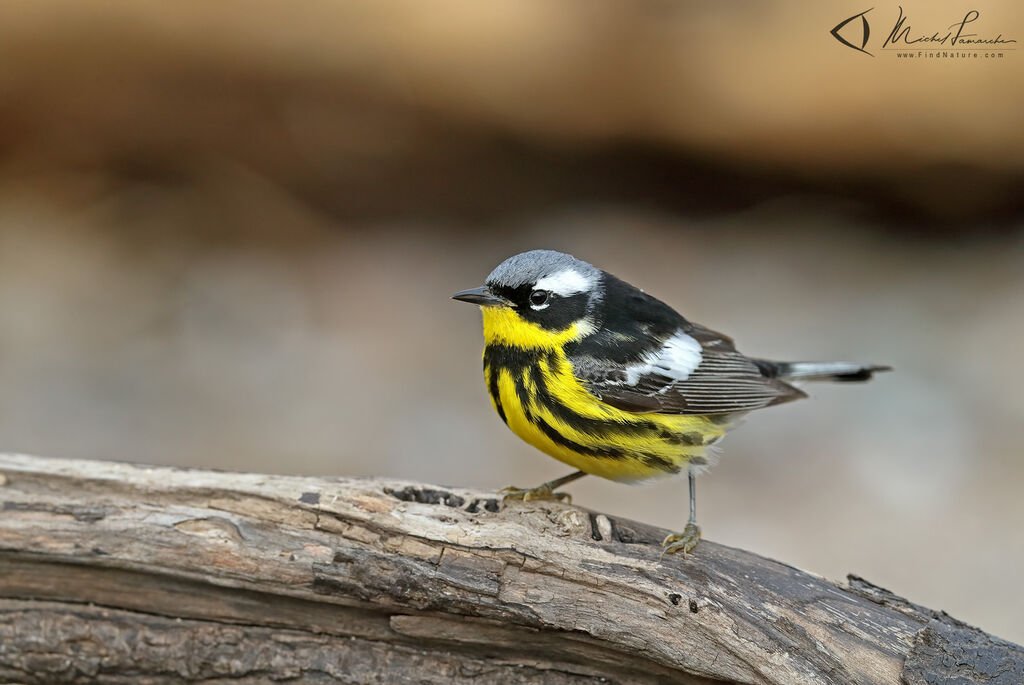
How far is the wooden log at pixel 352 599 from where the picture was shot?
2.49m

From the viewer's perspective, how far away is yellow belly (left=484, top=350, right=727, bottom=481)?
9.30 feet

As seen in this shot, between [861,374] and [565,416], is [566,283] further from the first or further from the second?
[861,374]

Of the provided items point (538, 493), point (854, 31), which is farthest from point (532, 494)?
point (854, 31)

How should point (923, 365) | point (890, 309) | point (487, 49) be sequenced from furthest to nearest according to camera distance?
1. point (890, 309)
2. point (923, 365)
3. point (487, 49)

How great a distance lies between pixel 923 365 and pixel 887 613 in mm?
4271

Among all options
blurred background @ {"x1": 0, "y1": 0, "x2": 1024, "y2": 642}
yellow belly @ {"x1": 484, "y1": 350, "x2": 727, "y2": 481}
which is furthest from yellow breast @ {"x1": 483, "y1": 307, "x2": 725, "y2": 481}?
blurred background @ {"x1": 0, "y1": 0, "x2": 1024, "y2": 642}

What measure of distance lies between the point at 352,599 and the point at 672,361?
1290mm

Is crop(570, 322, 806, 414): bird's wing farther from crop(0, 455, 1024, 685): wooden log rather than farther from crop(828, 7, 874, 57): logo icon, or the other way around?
crop(828, 7, 874, 57): logo icon

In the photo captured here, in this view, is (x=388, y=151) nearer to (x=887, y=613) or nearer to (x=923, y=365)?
(x=923, y=365)

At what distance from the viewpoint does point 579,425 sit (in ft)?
9.27

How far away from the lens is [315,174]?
6914 mm

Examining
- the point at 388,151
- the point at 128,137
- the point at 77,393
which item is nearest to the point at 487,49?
the point at 388,151

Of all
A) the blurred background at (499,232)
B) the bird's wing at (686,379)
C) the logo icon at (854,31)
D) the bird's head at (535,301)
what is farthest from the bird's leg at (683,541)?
the logo icon at (854,31)

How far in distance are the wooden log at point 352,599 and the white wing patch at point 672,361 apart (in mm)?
596
